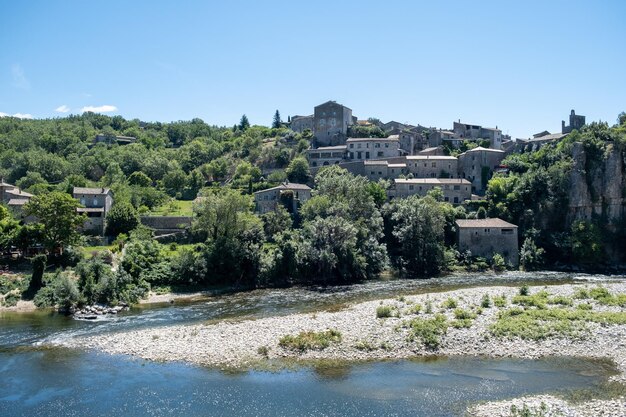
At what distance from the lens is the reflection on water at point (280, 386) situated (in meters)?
23.0

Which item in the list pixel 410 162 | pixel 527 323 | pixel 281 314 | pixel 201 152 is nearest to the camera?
pixel 527 323

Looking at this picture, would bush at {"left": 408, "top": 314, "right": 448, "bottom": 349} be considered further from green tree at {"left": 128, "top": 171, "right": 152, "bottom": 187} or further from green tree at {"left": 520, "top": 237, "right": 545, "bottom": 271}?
green tree at {"left": 128, "top": 171, "right": 152, "bottom": 187}

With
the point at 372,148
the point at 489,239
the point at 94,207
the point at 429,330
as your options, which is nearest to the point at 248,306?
the point at 429,330

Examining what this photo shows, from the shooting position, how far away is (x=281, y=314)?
39625 millimetres

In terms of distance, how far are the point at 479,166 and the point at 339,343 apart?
59.2 meters

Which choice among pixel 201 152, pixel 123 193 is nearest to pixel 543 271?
pixel 123 193

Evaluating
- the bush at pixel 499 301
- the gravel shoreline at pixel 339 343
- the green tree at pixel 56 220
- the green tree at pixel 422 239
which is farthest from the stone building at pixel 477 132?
the green tree at pixel 56 220

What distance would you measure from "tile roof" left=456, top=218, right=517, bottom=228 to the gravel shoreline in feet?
92.0

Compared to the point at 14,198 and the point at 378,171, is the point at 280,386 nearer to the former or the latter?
the point at 14,198

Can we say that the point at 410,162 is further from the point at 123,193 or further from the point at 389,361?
the point at 389,361

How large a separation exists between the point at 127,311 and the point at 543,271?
149ft

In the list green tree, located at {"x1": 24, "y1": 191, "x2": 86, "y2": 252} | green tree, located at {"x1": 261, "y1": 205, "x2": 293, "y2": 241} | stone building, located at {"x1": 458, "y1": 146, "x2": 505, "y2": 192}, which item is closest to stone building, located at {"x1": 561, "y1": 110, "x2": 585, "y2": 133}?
stone building, located at {"x1": 458, "y1": 146, "x2": 505, "y2": 192}

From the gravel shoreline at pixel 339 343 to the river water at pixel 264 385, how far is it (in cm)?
108

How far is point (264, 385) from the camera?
2536 cm
